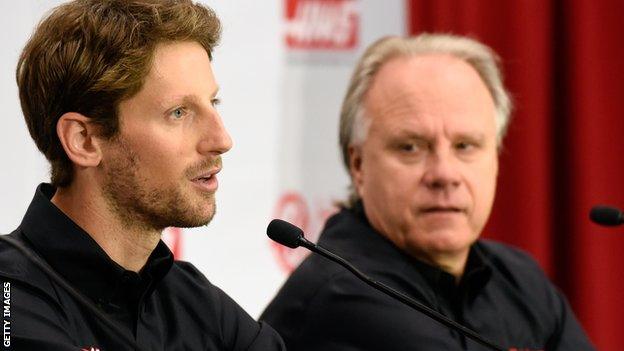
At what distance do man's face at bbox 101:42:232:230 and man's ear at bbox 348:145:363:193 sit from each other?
74cm

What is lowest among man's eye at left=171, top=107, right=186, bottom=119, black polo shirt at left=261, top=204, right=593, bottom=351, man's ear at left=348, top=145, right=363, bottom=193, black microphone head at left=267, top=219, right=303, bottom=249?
black polo shirt at left=261, top=204, right=593, bottom=351

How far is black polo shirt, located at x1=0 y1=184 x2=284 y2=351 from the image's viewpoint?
65.7 inches

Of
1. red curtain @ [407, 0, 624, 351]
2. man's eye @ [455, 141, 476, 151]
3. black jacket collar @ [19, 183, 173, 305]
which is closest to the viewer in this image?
black jacket collar @ [19, 183, 173, 305]

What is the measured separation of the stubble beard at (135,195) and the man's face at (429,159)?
2.32 ft

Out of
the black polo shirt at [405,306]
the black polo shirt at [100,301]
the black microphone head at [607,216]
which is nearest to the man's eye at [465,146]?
the black polo shirt at [405,306]

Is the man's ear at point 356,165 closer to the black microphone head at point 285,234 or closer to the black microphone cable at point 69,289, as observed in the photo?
the black microphone head at point 285,234

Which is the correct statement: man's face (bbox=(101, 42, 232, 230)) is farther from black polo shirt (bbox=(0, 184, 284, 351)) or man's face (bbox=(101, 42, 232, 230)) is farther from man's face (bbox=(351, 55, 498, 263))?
man's face (bbox=(351, 55, 498, 263))

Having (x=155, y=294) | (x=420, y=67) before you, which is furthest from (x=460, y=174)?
(x=155, y=294)

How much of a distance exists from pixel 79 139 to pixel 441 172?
2.85 ft

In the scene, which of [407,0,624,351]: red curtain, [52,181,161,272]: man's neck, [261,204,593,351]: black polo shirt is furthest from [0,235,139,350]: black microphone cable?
[407,0,624,351]: red curtain

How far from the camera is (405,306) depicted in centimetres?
224

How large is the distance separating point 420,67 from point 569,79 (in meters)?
1.08

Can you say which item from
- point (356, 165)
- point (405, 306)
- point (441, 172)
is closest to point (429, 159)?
point (441, 172)

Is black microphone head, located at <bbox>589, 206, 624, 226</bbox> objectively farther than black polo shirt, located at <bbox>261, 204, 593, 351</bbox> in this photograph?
No
